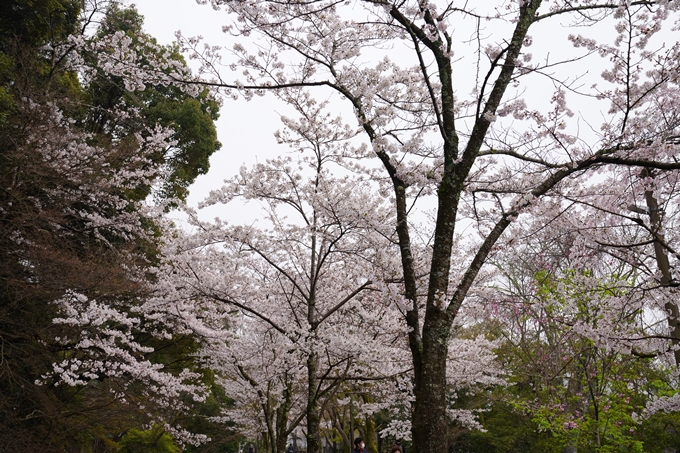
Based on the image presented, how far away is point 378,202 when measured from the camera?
24.2 feet

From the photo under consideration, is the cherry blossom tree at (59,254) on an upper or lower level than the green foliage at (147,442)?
upper

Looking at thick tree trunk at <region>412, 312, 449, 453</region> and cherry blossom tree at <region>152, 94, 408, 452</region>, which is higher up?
cherry blossom tree at <region>152, 94, 408, 452</region>

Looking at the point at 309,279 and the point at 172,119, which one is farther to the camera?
the point at 172,119

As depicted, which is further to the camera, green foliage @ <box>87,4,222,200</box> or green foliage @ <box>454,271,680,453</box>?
green foliage @ <box>87,4,222,200</box>

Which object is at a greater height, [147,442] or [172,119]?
[172,119]

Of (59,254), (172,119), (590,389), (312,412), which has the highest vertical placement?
(172,119)

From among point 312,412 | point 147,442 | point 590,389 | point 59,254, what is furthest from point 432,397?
point 147,442

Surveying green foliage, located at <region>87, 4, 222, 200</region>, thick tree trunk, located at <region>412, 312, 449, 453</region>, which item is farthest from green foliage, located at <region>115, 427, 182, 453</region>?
thick tree trunk, located at <region>412, 312, 449, 453</region>

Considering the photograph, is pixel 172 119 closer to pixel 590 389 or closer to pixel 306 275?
pixel 306 275

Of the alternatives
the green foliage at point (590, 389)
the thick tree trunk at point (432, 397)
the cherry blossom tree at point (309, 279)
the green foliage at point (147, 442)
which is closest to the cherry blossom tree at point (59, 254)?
the cherry blossom tree at point (309, 279)

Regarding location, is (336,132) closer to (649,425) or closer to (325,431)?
(649,425)

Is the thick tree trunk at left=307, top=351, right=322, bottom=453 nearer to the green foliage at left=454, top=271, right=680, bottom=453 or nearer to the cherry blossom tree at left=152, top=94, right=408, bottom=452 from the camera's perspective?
the cherry blossom tree at left=152, top=94, right=408, bottom=452

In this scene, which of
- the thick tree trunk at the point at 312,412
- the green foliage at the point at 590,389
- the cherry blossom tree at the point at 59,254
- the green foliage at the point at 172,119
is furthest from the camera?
the green foliage at the point at 172,119

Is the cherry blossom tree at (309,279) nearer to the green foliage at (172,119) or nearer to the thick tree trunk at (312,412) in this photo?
the thick tree trunk at (312,412)
